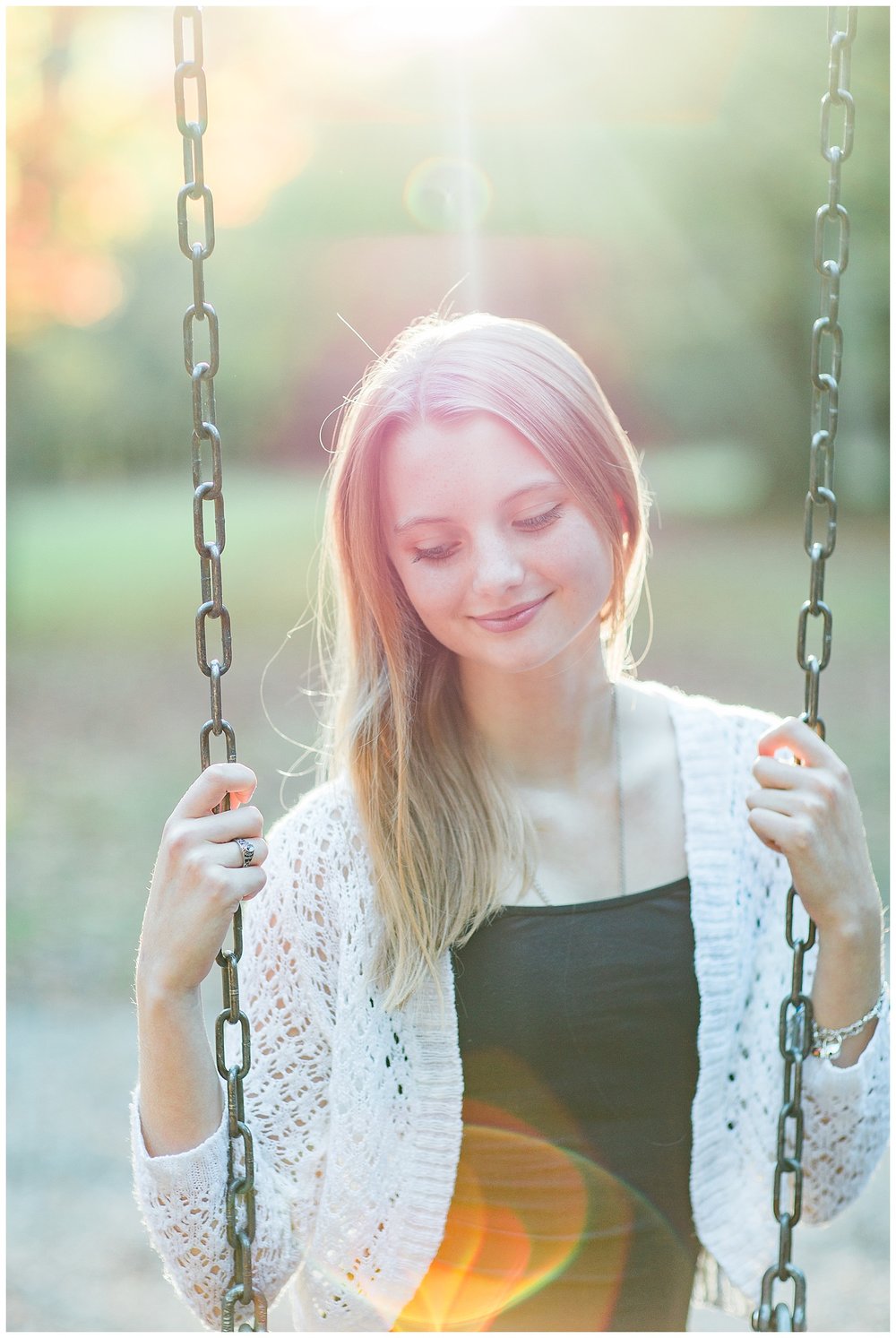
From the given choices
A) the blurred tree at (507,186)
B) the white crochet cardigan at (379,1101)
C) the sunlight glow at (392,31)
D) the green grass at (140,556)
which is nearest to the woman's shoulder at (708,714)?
the white crochet cardigan at (379,1101)

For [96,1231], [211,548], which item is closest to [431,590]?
[211,548]

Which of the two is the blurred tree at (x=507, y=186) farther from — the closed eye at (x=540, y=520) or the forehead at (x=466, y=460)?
the closed eye at (x=540, y=520)

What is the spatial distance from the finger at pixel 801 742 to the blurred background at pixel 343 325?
2.65 m

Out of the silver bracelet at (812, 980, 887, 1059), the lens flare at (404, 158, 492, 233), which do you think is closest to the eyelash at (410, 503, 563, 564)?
the silver bracelet at (812, 980, 887, 1059)

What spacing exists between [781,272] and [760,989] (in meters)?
16.4

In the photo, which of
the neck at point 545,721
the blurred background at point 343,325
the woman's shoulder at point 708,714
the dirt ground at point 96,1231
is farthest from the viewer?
the blurred background at point 343,325

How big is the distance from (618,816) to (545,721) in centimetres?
19

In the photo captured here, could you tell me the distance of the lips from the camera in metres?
1.79

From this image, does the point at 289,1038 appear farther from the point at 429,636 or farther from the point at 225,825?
the point at 429,636

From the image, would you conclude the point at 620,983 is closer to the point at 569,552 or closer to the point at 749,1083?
the point at 749,1083

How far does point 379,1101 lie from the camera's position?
1.88 m

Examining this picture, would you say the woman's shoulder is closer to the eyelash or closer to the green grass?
the eyelash

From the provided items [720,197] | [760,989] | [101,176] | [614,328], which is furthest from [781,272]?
[760,989]

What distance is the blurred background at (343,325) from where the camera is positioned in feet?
17.7
